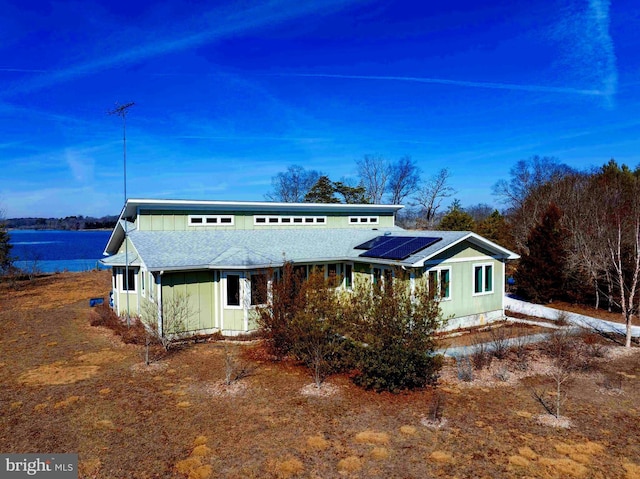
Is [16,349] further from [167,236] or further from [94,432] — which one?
[94,432]

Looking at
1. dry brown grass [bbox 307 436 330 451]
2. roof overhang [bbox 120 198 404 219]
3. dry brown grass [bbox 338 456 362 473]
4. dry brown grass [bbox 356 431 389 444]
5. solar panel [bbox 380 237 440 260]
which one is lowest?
dry brown grass [bbox 356 431 389 444]

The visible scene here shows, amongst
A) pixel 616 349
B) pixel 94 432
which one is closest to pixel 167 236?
pixel 94 432

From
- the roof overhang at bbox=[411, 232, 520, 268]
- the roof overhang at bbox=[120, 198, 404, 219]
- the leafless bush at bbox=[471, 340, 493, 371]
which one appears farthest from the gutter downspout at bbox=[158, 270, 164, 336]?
the leafless bush at bbox=[471, 340, 493, 371]

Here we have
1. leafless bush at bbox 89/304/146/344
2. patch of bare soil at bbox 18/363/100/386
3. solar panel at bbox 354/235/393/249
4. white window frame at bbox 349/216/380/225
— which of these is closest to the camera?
patch of bare soil at bbox 18/363/100/386

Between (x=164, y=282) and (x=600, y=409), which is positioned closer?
(x=600, y=409)

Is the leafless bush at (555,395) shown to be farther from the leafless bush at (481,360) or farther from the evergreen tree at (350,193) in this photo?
Answer: the evergreen tree at (350,193)

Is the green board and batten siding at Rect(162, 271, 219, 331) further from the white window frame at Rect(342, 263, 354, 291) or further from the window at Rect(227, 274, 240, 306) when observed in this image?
the white window frame at Rect(342, 263, 354, 291)

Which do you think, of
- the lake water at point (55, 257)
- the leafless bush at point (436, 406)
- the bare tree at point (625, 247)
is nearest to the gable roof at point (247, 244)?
the bare tree at point (625, 247)
